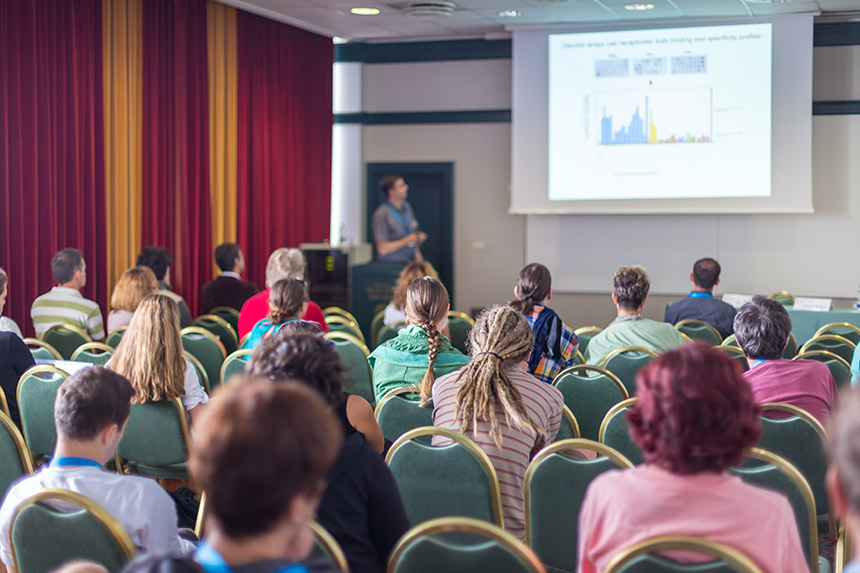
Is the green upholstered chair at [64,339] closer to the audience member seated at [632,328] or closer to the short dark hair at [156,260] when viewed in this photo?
the short dark hair at [156,260]

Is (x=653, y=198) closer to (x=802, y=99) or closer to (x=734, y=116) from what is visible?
(x=734, y=116)

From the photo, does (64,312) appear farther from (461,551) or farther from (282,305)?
(461,551)

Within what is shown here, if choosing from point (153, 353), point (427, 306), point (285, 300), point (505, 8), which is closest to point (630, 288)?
point (427, 306)

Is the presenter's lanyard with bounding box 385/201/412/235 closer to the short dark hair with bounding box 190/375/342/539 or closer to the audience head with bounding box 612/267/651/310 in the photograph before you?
the audience head with bounding box 612/267/651/310

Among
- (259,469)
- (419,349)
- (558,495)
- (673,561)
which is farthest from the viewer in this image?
(419,349)

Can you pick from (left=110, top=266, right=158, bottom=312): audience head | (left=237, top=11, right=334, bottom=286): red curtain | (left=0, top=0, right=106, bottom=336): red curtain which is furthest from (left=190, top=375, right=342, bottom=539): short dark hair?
(left=237, top=11, right=334, bottom=286): red curtain

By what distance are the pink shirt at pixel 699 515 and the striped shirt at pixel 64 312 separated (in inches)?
184

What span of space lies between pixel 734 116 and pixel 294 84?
4.75 metres

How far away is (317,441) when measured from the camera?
1296 mm

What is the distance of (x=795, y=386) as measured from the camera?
3.24 meters

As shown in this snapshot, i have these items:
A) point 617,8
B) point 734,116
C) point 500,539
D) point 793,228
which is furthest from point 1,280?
point 793,228

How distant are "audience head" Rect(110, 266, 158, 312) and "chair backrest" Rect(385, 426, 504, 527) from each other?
10.9 ft

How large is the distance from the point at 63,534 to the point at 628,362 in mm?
2951

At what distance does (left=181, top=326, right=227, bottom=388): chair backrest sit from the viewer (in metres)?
5.04
